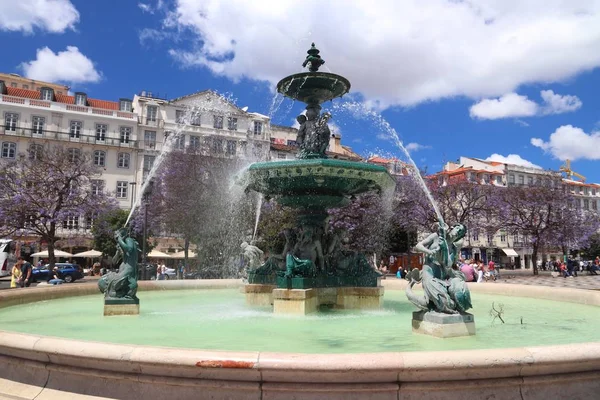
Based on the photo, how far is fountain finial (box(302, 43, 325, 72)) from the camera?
36.6 feet

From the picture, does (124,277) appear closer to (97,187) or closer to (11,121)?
(97,187)

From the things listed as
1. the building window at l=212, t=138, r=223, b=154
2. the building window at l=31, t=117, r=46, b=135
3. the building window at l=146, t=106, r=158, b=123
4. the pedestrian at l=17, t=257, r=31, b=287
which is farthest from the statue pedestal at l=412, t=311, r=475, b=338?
the building window at l=146, t=106, r=158, b=123

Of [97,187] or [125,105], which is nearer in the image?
[97,187]

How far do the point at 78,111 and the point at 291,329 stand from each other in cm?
5339

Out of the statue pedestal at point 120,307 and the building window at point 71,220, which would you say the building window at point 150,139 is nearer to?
the building window at point 71,220

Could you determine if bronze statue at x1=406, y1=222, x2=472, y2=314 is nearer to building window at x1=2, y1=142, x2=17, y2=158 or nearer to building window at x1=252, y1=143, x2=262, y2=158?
building window at x1=252, y1=143, x2=262, y2=158

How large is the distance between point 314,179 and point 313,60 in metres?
3.15

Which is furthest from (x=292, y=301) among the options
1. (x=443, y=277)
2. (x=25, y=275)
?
(x=25, y=275)

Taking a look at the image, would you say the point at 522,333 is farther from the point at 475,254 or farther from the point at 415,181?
the point at 475,254

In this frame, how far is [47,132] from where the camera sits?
51500mm

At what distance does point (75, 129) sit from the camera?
52.8m

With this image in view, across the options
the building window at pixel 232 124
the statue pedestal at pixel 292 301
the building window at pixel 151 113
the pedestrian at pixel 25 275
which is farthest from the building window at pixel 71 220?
the statue pedestal at pixel 292 301

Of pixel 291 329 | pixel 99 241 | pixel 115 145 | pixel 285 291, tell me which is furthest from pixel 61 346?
pixel 115 145

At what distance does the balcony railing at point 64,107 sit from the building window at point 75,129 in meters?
1.30
